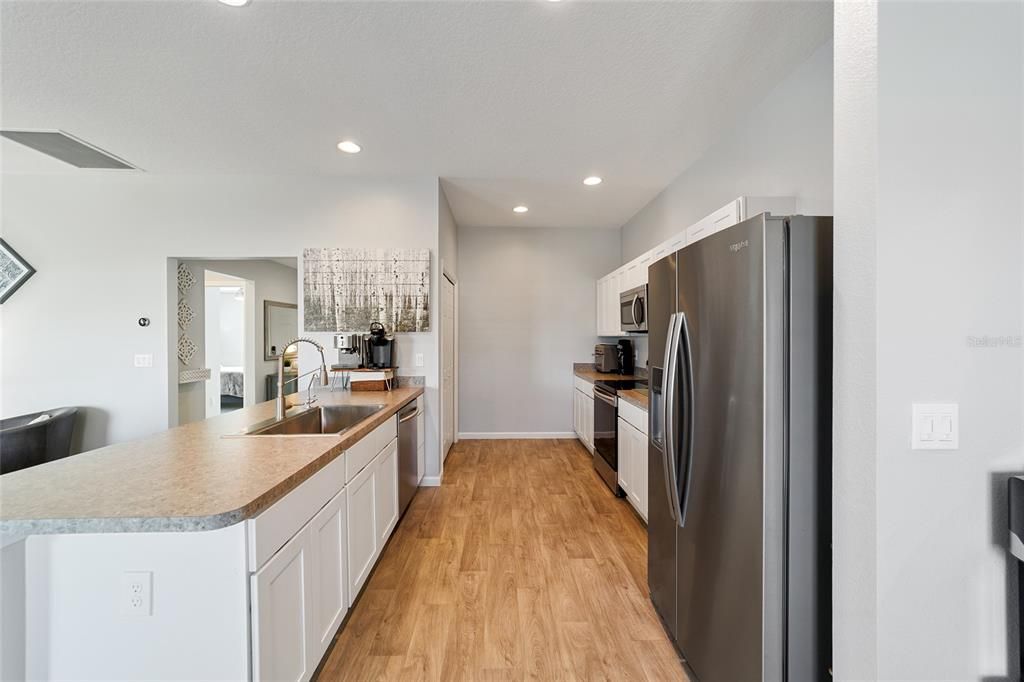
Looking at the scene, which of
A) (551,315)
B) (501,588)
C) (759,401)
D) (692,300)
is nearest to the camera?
(759,401)

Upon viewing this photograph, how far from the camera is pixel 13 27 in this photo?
1.74 meters

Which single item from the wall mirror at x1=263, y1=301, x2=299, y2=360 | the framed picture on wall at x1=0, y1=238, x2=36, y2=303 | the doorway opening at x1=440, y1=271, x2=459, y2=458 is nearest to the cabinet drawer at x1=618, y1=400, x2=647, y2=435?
the doorway opening at x1=440, y1=271, x2=459, y2=458

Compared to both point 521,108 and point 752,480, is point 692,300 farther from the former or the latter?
point 521,108

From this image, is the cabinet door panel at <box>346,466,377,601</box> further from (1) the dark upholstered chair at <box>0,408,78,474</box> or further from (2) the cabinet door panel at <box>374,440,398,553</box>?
(1) the dark upholstered chair at <box>0,408,78,474</box>

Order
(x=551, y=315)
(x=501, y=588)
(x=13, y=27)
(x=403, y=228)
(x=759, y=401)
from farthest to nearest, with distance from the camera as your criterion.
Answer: (x=551, y=315), (x=403, y=228), (x=501, y=588), (x=13, y=27), (x=759, y=401)

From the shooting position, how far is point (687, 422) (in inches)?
60.0

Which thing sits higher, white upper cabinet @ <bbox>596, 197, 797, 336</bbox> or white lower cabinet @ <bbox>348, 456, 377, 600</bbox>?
white upper cabinet @ <bbox>596, 197, 797, 336</bbox>

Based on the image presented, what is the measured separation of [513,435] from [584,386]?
4.18ft

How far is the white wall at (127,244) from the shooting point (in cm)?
335

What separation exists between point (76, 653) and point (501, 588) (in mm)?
1607

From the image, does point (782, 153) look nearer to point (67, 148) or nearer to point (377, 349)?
point (377, 349)

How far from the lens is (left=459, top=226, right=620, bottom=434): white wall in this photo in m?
5.20

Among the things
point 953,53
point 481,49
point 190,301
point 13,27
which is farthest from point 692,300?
point 190,301

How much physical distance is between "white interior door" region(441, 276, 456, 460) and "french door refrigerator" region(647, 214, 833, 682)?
106 inches
